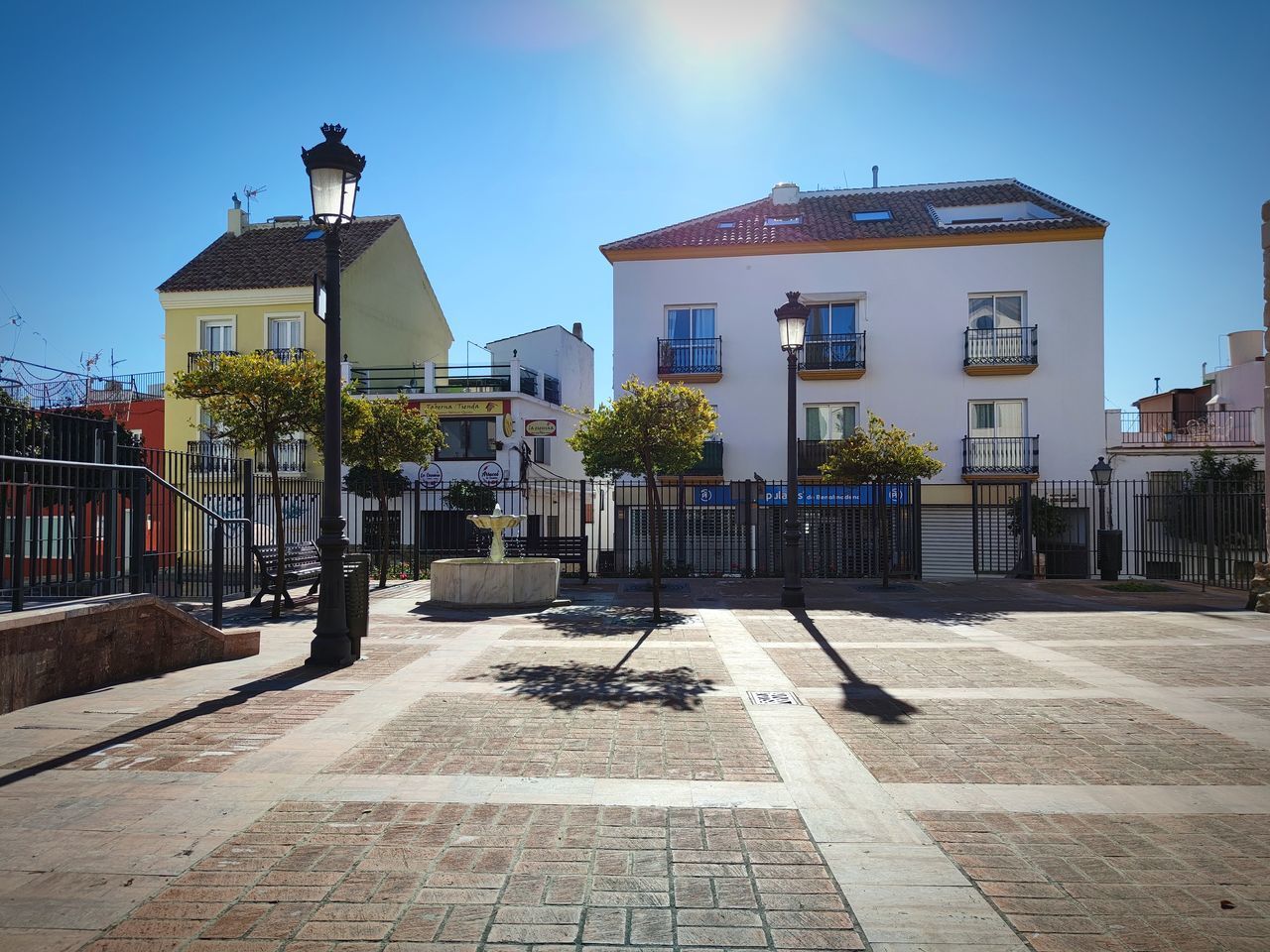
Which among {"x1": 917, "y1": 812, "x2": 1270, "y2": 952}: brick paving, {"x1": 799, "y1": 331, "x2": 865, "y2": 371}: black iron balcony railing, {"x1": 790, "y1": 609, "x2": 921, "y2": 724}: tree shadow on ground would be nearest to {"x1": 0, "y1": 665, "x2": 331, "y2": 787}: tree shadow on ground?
{"x1": 790, "y1": 609, "x2": 921, "y2": 724}: tree shadow on ground

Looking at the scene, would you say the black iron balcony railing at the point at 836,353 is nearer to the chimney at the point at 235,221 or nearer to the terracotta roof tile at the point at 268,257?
the terracotta roof tile at the point at 268,257

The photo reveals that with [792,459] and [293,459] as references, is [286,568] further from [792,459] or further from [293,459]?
[293,459]

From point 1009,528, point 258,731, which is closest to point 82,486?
point 258,731

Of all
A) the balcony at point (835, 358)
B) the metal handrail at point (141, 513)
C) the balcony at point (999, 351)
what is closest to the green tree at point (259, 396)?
the metal handrail at point (141, 513)

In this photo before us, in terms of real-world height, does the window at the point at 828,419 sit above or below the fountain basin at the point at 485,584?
above

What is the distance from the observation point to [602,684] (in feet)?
Answer: 22.2

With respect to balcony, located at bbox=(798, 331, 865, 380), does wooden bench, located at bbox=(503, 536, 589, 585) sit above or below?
below

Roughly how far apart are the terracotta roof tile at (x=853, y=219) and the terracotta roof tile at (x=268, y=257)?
1110cm

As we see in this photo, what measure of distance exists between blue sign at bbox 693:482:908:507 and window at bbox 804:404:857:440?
13.0 feet

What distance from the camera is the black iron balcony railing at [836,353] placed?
25.8m

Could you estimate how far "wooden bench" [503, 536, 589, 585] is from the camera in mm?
17016

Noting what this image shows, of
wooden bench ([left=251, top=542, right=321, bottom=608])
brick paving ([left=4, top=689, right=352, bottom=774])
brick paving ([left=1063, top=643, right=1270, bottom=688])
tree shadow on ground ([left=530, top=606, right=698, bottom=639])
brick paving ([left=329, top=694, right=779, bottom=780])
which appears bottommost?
tree shadow on ground ([left=530, top=606, right=698, bottom=639])

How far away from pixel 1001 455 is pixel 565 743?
23.9 m

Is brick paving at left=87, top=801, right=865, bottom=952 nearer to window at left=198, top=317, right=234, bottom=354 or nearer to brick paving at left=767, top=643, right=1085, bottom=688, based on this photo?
brick paving at left=767, top=643, right=1085, bottom=688
